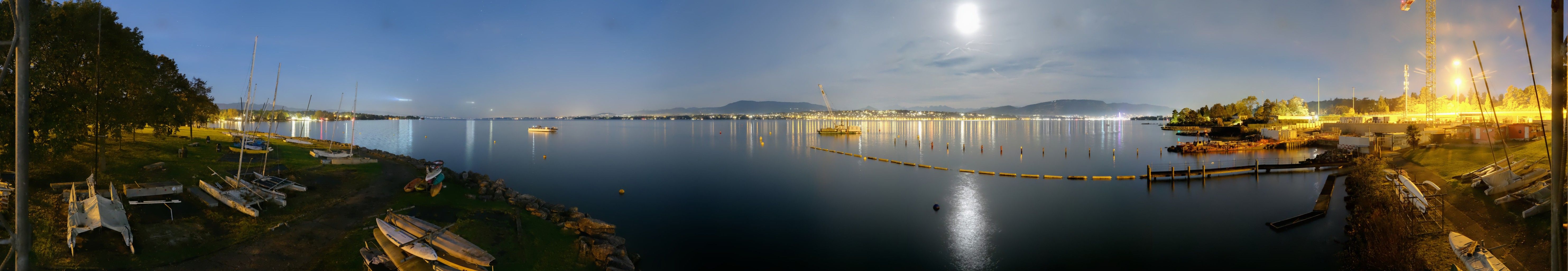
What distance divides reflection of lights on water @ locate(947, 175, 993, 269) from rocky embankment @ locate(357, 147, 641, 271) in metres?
9.76

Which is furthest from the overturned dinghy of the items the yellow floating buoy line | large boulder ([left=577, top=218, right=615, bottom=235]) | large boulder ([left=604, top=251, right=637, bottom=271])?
the yellow floating buoy line

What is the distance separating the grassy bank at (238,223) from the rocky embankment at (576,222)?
368mm

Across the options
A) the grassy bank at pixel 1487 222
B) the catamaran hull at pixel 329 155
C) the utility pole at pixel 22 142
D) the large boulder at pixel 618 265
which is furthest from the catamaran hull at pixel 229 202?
the grassy bank at pixel 1487 222

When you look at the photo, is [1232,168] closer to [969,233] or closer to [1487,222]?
[1487,222]

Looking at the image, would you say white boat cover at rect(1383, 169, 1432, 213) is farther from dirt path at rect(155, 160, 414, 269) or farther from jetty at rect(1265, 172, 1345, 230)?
dirt path at rect(155, 160, 414, 269)

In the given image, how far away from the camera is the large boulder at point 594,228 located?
54.8 ft

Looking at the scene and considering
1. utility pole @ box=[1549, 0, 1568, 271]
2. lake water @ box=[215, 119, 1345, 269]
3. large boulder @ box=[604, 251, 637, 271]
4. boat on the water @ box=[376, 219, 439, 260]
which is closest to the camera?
utility pole @ box=[1549, 0, 1568, 271]

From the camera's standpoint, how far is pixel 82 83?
1758 cm

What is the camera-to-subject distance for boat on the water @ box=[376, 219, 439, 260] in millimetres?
11723

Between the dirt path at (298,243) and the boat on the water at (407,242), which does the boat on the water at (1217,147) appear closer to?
the boat on the water at (407,242)

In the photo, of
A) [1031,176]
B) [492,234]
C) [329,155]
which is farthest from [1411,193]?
[329,155]

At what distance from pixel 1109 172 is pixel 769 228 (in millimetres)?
30020

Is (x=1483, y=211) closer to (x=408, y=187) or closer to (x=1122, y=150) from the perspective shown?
(x=408, y=187)

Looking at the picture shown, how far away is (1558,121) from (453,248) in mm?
15630
